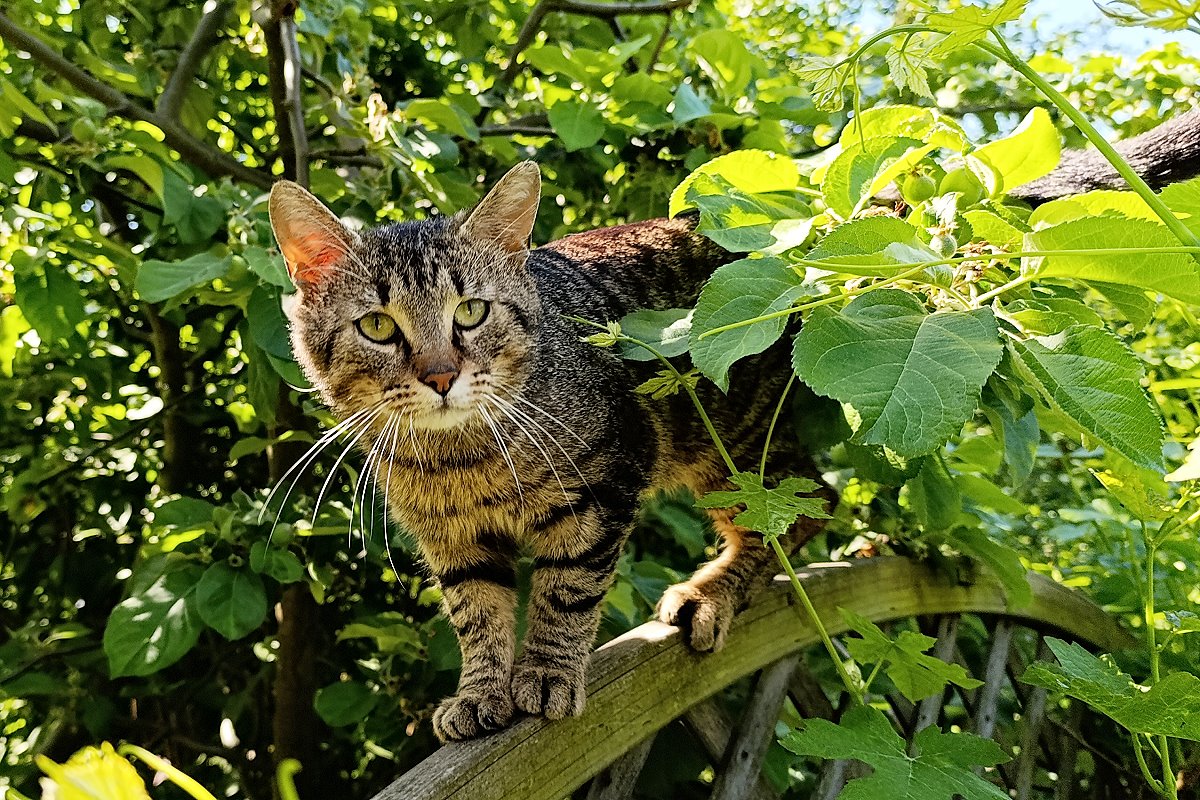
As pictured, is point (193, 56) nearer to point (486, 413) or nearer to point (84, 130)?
point (84, 130)

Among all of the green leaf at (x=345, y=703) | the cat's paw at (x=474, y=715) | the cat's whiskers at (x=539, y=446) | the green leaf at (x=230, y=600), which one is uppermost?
the cat's whiskers at (x=539, y=446)

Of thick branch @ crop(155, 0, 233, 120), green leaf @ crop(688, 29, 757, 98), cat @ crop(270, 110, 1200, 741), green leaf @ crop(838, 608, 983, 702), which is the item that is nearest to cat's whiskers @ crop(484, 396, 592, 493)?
cat @ crop(270, 110, 1200, 741)

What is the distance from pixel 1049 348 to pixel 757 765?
0.84 m

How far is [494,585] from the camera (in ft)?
4.83

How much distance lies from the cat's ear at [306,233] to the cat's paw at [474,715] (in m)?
0.70

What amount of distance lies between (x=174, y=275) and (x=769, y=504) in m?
0.93

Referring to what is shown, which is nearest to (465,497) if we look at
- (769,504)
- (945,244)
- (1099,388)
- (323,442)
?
(323,442)

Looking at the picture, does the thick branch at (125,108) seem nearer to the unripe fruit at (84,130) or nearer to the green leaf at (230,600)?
the unripe fruit at (84,130)

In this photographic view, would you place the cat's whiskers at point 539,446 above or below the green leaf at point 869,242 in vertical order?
below

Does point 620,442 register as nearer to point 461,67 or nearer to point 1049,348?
point 1049,348

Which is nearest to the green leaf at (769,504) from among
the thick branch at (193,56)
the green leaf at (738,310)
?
the green leaf at (738,310)

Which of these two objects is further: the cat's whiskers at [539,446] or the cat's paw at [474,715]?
the cat's whiskers at [539,446]

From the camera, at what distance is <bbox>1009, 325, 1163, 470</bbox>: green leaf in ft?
2.18

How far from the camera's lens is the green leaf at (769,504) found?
34.0 inches
